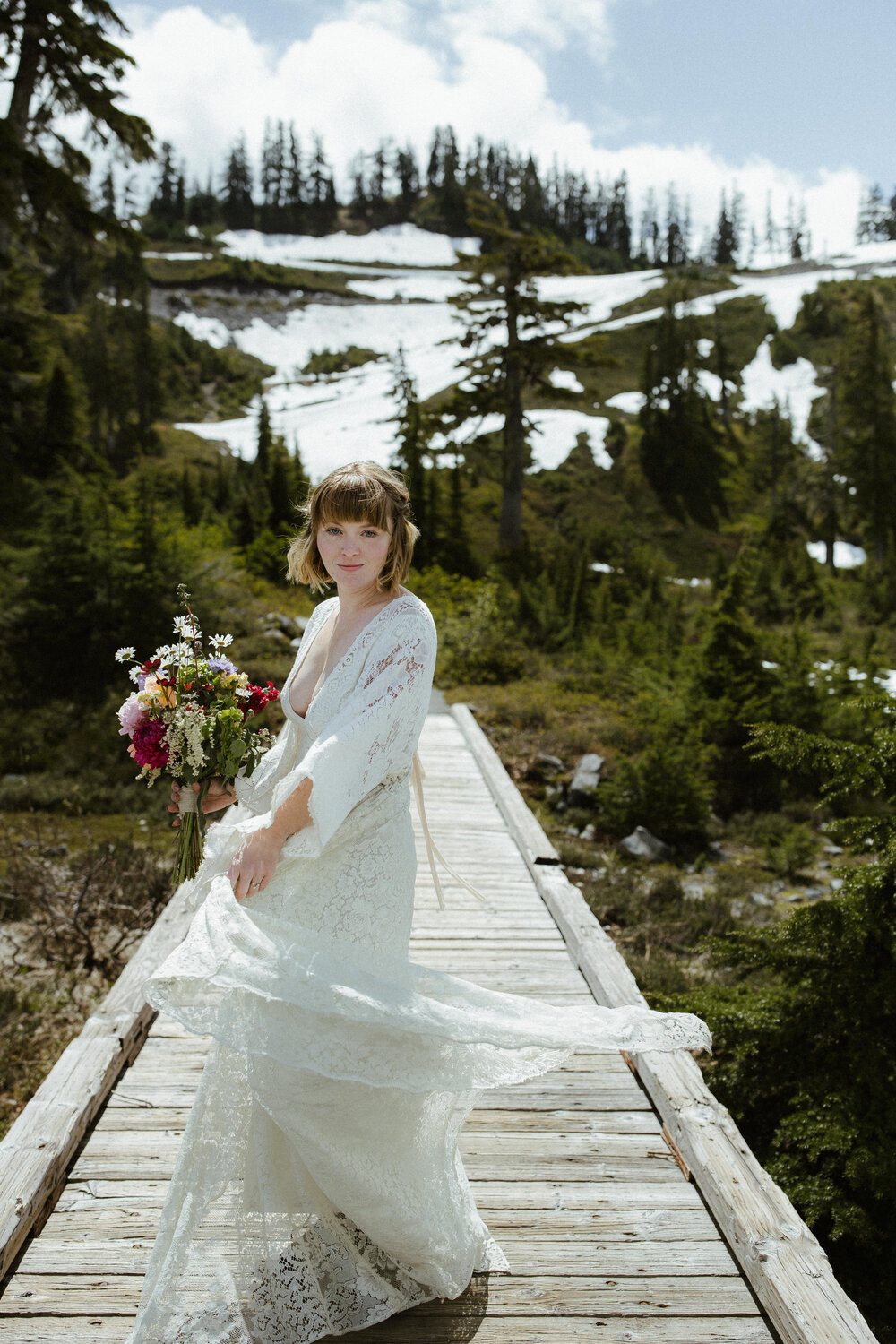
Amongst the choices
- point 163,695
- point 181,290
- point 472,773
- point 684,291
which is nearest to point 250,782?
point 163,695

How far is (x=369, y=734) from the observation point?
2125 mm

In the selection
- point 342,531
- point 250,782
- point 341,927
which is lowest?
point 341,927

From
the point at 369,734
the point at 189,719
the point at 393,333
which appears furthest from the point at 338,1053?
the point at 393,333

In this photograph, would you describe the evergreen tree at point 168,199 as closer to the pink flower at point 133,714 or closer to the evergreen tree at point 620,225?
the evergreen tree at point 620,225

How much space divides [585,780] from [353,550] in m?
7.85

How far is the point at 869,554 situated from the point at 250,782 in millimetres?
34413

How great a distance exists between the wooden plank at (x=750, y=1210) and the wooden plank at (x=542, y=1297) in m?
0.12

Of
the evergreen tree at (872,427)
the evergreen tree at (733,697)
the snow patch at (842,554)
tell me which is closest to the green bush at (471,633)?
the evergreen tree at (733,697)

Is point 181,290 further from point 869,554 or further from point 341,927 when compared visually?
point 341,927

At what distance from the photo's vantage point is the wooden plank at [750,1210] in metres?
2.25

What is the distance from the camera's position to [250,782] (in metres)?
2.50

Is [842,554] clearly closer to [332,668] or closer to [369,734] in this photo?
[332,668]

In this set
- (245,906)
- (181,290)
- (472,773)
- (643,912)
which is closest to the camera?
(245,906)

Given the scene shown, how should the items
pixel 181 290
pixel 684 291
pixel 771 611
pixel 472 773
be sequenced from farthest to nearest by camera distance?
pixel 181 290, pixel 684 291, pixel 771 611, pixel 472 773
